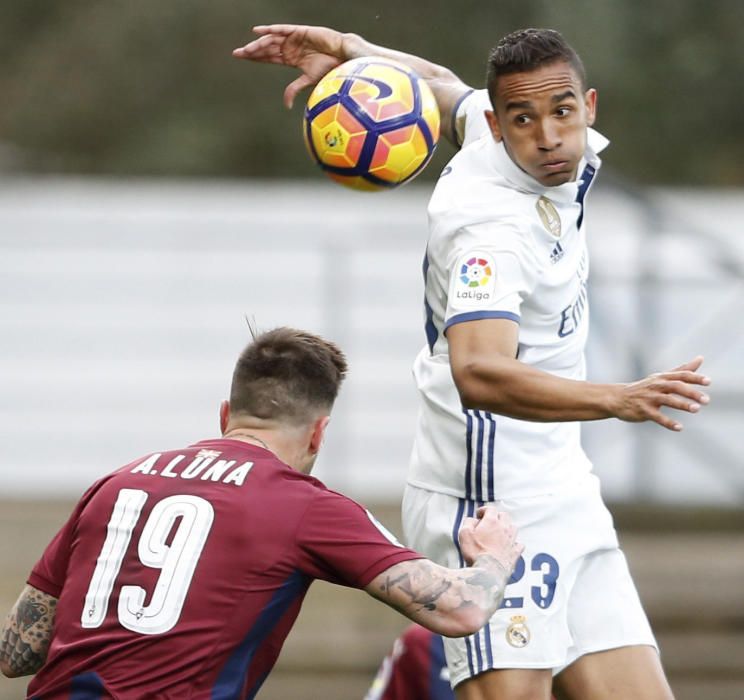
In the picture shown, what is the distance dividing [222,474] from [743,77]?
44.3ft

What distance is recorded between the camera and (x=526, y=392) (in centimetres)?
404

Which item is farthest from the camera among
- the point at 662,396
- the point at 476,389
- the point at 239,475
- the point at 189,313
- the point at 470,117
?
the point at 189,313

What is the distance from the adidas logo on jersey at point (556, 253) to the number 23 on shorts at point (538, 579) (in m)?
A: 0.84

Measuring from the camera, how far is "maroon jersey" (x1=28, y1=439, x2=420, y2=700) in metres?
3.84

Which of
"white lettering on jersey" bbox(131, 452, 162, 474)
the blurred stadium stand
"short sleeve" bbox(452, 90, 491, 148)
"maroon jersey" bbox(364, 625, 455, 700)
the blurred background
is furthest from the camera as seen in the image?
the blurred stadium stand

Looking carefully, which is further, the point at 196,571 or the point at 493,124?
the point at 493,124

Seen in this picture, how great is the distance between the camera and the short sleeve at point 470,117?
4938 mm

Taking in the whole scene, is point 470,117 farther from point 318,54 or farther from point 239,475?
point 239,475

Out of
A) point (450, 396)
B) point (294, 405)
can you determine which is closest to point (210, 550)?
point (294, 405)

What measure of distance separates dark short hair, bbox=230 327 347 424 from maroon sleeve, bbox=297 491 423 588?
11.6 inches

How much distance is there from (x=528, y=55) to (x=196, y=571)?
5.49 ft

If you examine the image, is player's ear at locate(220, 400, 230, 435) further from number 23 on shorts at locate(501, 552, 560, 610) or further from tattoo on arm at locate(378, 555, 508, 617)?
number 23 on shorts at locate(501, 552, 560, 610)

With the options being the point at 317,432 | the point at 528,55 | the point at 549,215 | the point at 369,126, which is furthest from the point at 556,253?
the point at 317,432

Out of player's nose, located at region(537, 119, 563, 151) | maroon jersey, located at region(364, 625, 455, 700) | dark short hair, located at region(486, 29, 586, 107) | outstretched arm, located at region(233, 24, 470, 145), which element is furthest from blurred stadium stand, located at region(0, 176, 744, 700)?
player's nose, located at region(537, 119, 563, 151)
